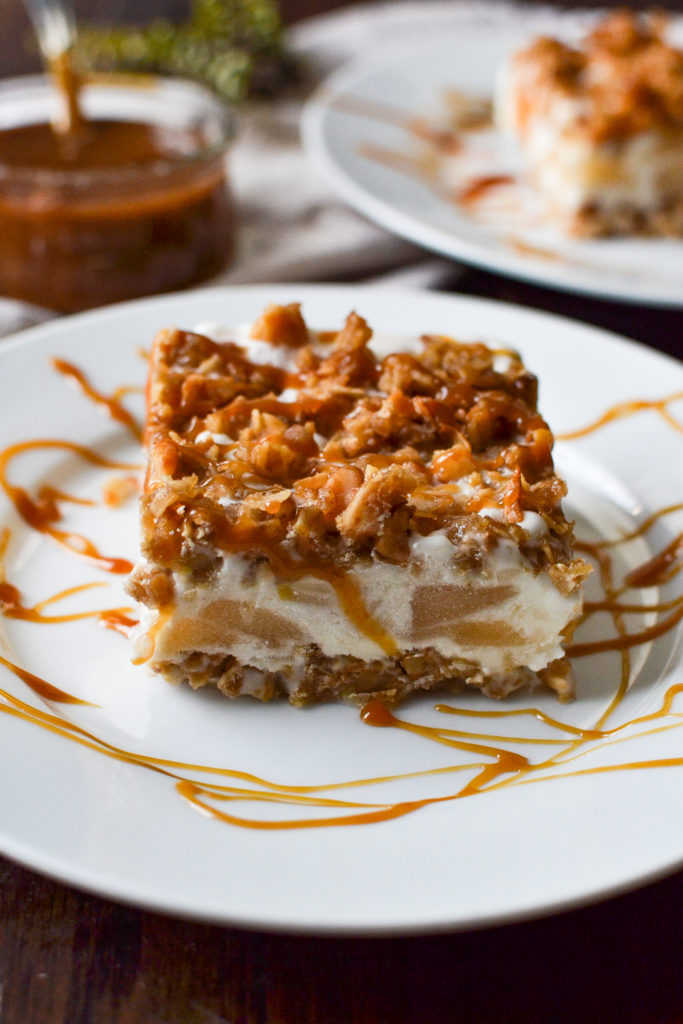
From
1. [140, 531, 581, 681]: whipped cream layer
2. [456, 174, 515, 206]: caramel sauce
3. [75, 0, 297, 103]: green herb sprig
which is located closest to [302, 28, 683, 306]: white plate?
[456, 174, 515, 206]: caramel sauce

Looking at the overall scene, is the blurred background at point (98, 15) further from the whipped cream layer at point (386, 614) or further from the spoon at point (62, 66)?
the whipped cream layer at point (386, 614)

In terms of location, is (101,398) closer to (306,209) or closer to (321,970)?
(306,209)

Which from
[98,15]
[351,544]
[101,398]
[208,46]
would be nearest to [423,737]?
[351,544]

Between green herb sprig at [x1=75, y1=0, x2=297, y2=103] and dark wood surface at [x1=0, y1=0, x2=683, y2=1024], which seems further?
green herb sprig at [x1=75, y1=0, x2=297, y2=103]

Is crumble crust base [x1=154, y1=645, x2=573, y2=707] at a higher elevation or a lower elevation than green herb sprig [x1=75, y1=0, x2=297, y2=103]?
lower

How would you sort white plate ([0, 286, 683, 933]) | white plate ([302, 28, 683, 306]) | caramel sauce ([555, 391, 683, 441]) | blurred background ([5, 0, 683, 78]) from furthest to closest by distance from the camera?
blurred background ([5, 0, 683, 78]), white plate ([302, 28, 683, 306]), caramel sauce ([555, 391, 683, 441]), white plate ([0, 286, 683, 933])

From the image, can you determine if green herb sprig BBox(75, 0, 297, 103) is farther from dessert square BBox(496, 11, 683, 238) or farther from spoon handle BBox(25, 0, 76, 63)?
dessert square BBox(496, 11, 683, 238)
